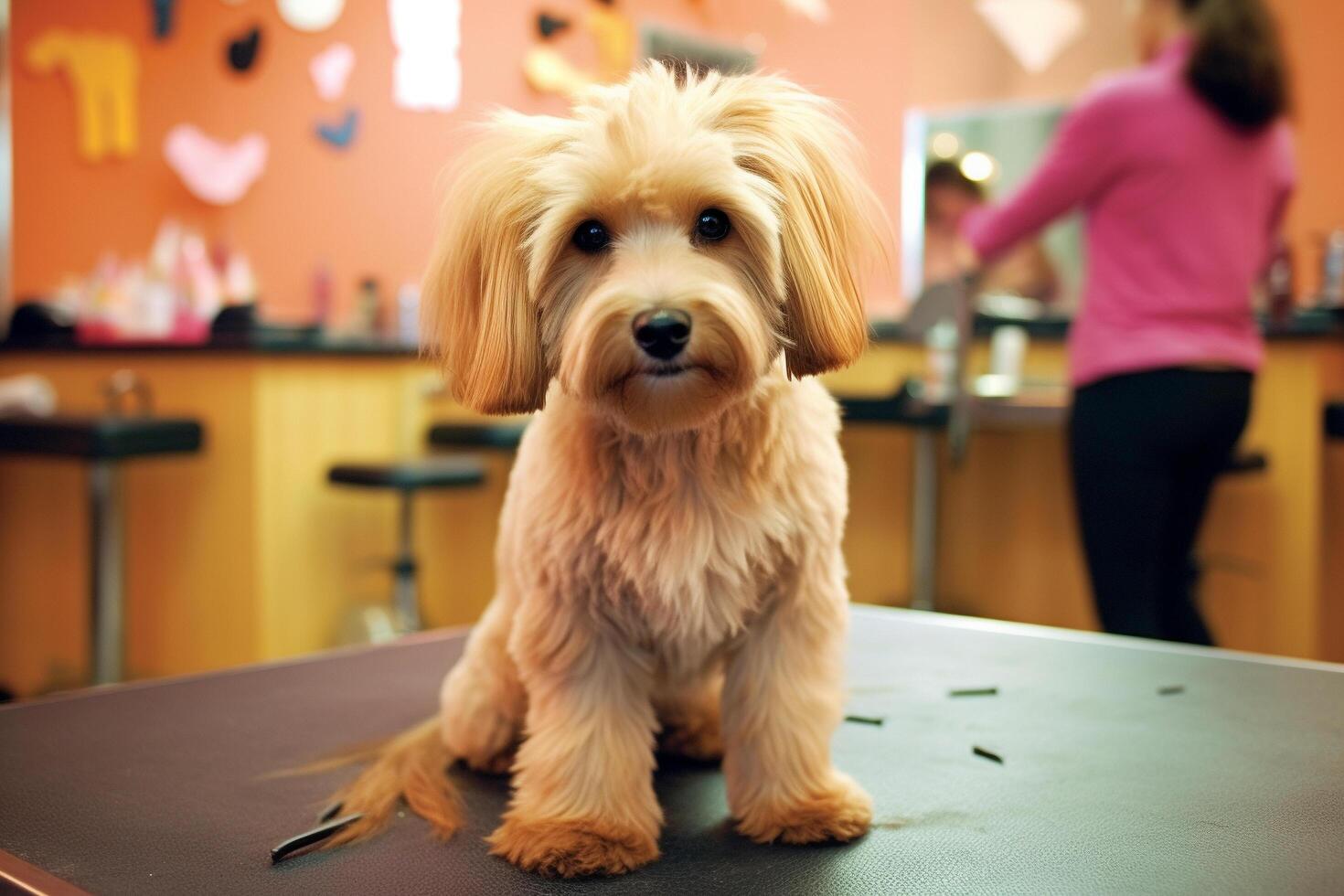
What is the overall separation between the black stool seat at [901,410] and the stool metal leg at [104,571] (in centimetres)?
220

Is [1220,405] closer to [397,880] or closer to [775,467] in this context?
[775,467]

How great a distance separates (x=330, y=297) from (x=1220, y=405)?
13.0 feet

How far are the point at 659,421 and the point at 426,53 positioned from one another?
16.1ft

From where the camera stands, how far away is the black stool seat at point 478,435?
415 centimetres

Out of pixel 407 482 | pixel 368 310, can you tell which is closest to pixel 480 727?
pixel 407 482

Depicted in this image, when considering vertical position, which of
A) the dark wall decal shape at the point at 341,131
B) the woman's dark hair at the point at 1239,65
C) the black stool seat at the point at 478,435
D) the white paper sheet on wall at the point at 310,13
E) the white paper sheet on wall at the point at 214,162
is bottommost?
the black stool seat at the point at 478,435

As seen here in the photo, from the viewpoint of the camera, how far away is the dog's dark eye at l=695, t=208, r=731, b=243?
1035 mm

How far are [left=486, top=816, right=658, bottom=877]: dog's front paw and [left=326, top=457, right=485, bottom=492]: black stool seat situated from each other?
2813mm

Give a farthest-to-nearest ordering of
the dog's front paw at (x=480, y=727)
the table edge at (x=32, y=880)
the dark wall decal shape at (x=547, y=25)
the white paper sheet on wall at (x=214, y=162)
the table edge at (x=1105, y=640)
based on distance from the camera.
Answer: the dark wall decal shape at (x=547, y=25) → the white paper sheet on wall at (x=214, y=162) → the table edge at (x=1105, y=640) → the dog's front paw at (x=480, y=727) → the table edge at (x=32, y=880)

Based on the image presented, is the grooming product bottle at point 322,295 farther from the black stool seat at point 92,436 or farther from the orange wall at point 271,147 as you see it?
the black stool seat at point 92,436

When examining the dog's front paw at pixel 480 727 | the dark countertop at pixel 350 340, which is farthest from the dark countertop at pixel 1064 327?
the dog's front paw at pixel 480 727

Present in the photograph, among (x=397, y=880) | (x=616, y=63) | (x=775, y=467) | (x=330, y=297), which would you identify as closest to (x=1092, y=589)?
(x=775, y=467)

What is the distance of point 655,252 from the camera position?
1.02 metres

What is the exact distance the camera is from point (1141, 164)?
235 cm
